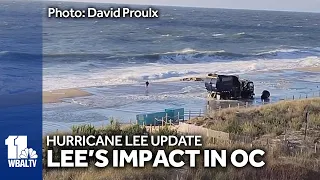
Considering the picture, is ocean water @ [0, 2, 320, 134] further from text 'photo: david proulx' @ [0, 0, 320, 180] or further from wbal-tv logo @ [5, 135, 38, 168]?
wbal-tv logo @ [5, 135, 38, 168]

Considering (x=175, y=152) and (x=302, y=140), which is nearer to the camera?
(x=175, y=152)

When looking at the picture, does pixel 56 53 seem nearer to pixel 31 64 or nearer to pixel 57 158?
pixel 31 64

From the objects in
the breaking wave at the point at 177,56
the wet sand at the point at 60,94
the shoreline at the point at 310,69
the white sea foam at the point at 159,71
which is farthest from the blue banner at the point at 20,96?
the shoreline at the point at 310,69

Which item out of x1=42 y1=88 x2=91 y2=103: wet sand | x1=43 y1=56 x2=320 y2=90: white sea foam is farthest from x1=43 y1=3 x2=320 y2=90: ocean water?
x1=42 y1=88 x2=91 y2=103: wet sand

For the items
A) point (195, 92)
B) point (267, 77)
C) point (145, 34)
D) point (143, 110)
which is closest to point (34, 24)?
point (145, 34)

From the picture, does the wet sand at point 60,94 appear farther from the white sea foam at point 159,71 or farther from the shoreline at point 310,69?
the shoreline at point 310,69
